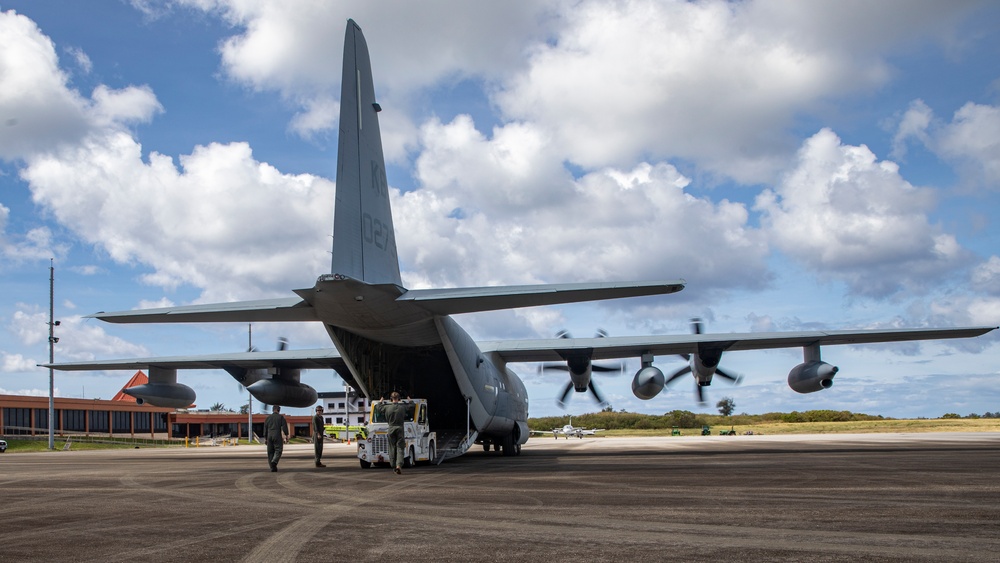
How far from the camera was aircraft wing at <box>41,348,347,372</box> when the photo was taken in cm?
2269

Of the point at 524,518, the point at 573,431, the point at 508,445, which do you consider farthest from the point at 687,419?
the point at 524,518

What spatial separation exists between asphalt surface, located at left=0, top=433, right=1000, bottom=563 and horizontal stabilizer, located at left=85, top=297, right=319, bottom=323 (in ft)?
9.51

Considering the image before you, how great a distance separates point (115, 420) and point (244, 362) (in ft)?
159

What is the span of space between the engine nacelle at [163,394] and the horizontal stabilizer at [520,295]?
1209 cm

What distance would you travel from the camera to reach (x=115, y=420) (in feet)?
211

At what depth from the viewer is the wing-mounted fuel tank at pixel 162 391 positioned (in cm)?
2339

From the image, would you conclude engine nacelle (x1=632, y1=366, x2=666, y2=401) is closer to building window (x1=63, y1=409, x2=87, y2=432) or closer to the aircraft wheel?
the aircraft wheel

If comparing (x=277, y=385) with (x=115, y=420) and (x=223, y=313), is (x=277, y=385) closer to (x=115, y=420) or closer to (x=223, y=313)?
(x=223, y=313)

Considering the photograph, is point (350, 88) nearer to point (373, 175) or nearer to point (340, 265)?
point (373, 175)

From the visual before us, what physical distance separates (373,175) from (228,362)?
1027 centimetres

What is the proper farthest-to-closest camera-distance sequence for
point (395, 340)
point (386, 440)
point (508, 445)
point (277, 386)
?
point (508, 445), point (277, 386), point (395, 340), point (386, 440)

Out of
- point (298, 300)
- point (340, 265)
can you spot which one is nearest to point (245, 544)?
point (340, 265)

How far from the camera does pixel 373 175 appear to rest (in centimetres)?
1564

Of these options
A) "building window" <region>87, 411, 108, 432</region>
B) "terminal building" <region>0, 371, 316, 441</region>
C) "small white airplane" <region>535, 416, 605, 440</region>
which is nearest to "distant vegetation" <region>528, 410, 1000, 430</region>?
"small white airplane" <region>535, 416, 605, 440</region>
